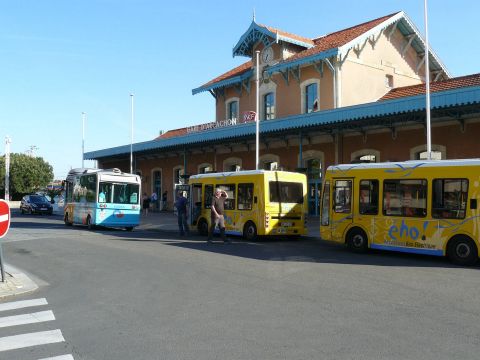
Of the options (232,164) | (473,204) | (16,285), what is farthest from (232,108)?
(16,285)

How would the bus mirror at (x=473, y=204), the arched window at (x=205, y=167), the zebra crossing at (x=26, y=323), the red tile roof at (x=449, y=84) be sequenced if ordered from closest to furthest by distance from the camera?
the zebra crossing at (x=26, y=323), the bus mirror at (x=473, y=204), the red tile roof at (x=449, y=84), the arched window at (x=205, y=167)

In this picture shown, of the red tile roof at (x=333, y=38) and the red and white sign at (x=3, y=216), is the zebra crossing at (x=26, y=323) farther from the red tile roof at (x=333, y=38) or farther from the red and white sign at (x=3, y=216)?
the red tile roof at (x=333, y=38)

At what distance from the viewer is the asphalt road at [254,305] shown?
550 centimetres

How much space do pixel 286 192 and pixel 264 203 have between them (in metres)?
1.04

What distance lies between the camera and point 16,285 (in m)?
9.41

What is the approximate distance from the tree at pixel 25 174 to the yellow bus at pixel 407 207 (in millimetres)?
61202

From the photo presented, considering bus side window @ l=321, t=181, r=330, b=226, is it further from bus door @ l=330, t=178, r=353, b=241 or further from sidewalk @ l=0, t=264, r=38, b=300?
sidewalk @ l=0, t=264, r=38, b=300

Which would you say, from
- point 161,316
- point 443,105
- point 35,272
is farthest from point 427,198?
point 35,272

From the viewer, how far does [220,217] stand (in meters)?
16.7

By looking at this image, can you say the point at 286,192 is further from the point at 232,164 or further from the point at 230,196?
the point at 232,164

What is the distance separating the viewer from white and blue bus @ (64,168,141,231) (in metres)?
22.9

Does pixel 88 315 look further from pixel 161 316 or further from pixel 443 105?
pixel 443 105

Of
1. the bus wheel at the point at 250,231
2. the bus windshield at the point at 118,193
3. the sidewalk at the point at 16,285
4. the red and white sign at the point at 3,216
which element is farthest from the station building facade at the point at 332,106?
the red and white sign at the point at 3,216

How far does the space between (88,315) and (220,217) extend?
9.72 metres
